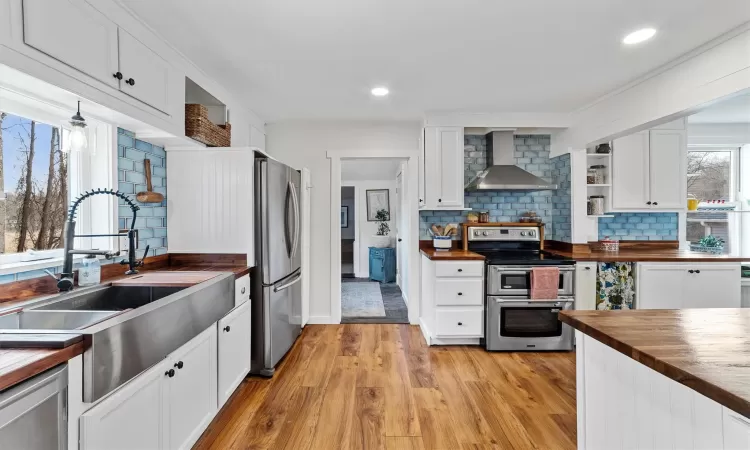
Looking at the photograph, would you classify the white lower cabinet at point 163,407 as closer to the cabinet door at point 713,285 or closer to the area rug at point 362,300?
the area rug at point 362,300

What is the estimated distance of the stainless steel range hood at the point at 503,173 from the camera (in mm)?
3570

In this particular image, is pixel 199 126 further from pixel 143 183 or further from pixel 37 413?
pixel 37 413

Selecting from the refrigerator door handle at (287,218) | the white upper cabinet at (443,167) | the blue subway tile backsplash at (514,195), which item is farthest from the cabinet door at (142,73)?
the blue subway tile backsplash at (514,195)

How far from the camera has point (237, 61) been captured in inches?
94.9

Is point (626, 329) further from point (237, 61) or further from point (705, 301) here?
point (705, 301)

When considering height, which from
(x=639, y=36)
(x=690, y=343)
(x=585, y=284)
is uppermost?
(x=639, y=36)

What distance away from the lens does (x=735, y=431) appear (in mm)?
778

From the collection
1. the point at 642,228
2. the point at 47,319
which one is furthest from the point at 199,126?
the point at 642,228

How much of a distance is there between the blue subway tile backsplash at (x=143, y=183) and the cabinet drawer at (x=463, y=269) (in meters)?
2.33

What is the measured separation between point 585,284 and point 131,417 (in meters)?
3.46

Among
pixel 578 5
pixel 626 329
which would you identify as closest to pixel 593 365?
pixel 626 329

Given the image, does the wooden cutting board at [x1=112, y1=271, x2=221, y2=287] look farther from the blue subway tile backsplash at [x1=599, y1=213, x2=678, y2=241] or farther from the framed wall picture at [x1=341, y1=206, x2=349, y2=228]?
the framed wall picture at [x1=341, y1=206, x2=349, y2=228]

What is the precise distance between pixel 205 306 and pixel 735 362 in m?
2.05

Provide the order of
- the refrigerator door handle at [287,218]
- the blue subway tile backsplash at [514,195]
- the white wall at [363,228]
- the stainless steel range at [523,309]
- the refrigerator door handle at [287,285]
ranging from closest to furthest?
the refrigerator door handle at [287,285], the refrigerator door handle at [287,218], the stainless steel range at [523,309], the blue subway tile backsplash at [514,195], the white wall at [363,228]
